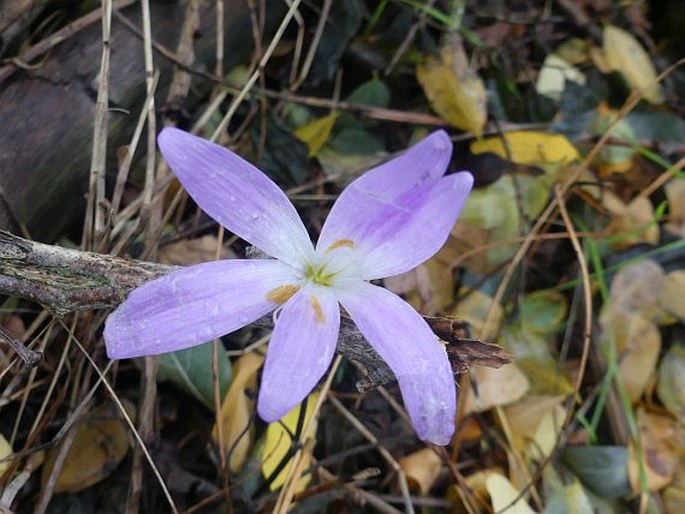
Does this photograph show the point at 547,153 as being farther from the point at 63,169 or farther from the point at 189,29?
the point at 63,169

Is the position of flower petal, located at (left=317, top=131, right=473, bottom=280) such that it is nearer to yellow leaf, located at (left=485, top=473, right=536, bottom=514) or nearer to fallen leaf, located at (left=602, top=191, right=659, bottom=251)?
yellow leaf, located at (left=485, top=473, right=536, bottom=514)

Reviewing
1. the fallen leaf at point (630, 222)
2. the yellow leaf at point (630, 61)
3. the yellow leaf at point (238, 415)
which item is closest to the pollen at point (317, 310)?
the yellow leaf at point (238, 415)

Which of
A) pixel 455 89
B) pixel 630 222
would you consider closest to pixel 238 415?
pixel 455 89

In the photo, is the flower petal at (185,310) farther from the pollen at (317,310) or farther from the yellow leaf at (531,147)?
the yellow leaf at (531,147)

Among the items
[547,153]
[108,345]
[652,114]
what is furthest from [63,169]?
[652,114]

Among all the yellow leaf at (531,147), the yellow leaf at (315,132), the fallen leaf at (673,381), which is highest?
the yellow leaf at (315,132)
